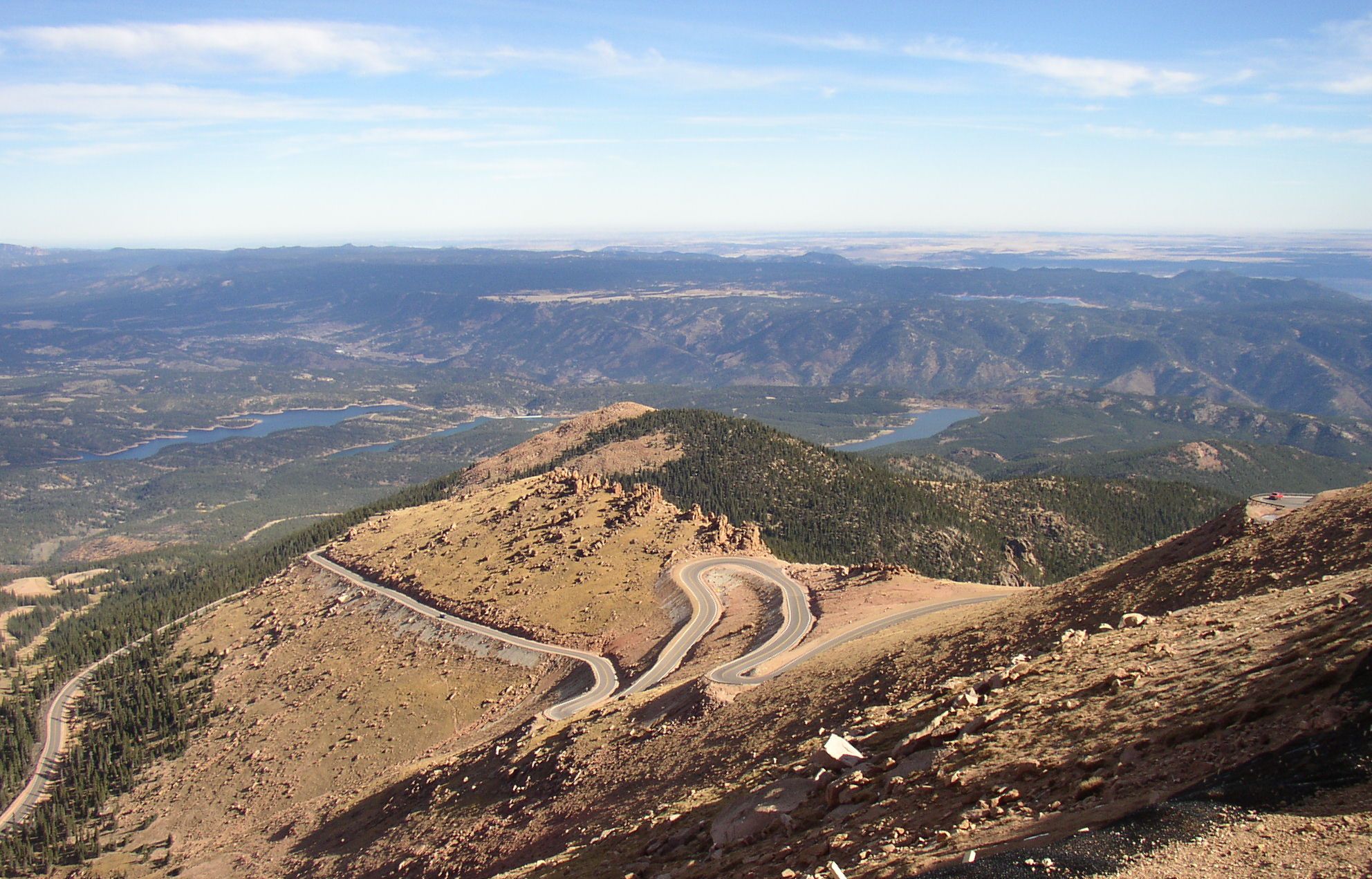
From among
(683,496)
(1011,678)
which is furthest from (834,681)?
(683,496)

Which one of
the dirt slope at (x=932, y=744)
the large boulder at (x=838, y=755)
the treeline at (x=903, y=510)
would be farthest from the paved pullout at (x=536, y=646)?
the treeline at (x=903, y=510)

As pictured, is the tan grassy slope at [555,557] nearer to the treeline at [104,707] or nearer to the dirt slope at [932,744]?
the dirt slope at [932,744]

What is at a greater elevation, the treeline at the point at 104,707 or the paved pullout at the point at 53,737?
the treeline at the point at 104,707

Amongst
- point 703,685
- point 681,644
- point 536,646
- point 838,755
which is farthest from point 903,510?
point 838,755

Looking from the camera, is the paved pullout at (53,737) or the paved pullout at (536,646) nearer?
the paved pullout at (536,646)

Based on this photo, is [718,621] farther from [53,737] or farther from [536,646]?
[53,737]
